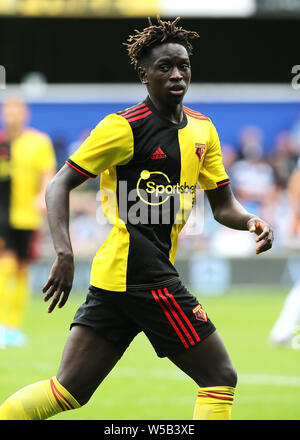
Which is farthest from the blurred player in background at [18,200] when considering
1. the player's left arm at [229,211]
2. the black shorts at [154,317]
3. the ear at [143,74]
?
the black shorts at [154,317]

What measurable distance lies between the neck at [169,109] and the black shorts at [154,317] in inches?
34.8

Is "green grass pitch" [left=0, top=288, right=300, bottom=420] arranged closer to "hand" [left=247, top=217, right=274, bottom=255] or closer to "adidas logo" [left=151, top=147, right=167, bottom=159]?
"hand" [left=247, top=217, right=274, bottom=255]

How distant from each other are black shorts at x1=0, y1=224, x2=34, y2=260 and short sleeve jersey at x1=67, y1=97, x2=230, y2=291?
18.8 ft

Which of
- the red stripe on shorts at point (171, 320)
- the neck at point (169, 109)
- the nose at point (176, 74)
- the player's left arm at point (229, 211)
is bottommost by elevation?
the red stripe on shorts at point (171, 320)

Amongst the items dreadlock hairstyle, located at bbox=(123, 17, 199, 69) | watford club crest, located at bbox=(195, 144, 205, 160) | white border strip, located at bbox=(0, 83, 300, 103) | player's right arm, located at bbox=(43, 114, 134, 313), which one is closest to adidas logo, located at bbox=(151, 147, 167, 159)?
player's right arm, located at bbox=(43, 114, 134, 313)

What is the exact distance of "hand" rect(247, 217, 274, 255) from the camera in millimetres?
4577

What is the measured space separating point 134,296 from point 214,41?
15.6 m

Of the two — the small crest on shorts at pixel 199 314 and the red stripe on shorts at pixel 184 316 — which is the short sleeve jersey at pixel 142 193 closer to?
the red stripe on shorts at pixel 184 316

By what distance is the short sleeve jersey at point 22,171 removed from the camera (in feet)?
34.2

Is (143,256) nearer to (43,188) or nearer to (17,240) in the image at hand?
(43,188)

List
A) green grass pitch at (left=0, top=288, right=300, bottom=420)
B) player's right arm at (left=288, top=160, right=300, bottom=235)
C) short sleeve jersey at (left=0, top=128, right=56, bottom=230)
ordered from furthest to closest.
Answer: player's right arm at (left=288, top=160, right=300, bottom=235), short sleeve jersey at (left=0, top=128, right=56, bottom=230), green grass pitch at (left=0, top=288, right=300, bottom=420)

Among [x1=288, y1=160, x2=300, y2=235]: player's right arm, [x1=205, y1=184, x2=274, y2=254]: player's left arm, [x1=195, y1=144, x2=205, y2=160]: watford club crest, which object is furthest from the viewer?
[x1=288, y1=160, x2=300, y2=235]: player's right arm

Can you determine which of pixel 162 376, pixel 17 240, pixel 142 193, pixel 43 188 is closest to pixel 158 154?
pixel 142 193

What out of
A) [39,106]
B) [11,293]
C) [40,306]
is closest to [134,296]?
[11,293]
